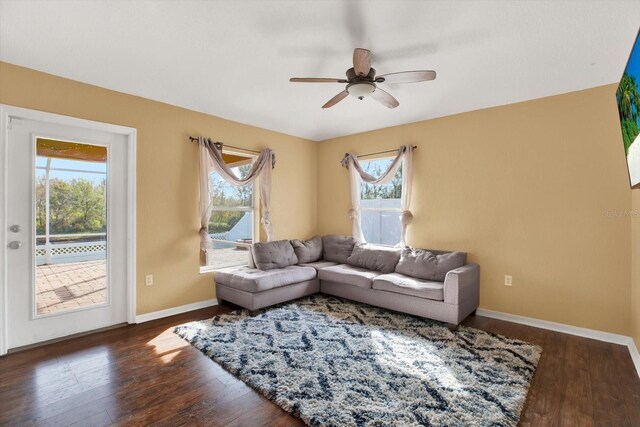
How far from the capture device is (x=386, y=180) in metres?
4.70

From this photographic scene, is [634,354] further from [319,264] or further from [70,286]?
[70,286]

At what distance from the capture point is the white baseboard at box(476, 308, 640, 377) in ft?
9.18

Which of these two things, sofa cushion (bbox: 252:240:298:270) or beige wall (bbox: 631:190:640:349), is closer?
beige wall (bbox: 631:190:640:349)

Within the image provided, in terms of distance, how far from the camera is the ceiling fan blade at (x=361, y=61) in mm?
2413

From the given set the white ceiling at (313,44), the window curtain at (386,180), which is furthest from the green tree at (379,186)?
the white ceiling at (313,44)

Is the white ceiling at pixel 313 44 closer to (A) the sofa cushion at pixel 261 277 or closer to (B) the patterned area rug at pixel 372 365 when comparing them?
(A) the sofa cushion at pixel 261 277

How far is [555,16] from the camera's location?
7.00 feet

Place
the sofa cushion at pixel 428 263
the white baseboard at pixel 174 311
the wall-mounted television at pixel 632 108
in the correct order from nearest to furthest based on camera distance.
Result: the wall-mounted television at pixel 632 108
the white baseboard at pixel 174 311
the sofa cushion at pixel 428 263

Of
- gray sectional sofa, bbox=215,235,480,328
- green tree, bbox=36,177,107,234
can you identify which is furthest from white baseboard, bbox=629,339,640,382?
green tree, bbox=36,177,107,234

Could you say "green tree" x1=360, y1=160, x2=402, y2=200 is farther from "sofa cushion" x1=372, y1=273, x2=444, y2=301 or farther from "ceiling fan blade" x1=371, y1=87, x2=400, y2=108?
"ceiling fan blade" x1=371, y1=87, x2=400, y2=108

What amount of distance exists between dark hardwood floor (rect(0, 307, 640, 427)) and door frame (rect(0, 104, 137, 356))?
45 cm

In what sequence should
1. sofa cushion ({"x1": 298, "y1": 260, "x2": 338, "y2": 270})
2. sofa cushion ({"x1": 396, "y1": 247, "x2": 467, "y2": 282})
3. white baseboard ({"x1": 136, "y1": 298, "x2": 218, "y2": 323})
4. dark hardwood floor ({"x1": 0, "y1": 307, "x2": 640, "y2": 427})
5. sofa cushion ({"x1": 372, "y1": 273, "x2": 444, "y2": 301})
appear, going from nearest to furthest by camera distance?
dark hardwood floor ({"x1": 0, "y1": 307, "x2": 640, "y2": 427}) < sofa cushion ({"x1": 372, "y1": 273, "x2": 444, "y2": 301}) < white baseboard ({"x1": 136, "y1": 298, "x2": 218, "y2": 323}) < sofa cushion ({"x1": 396, "y1": 247, "x2": 467, "y2": 282}) < sofa cushion ({"x1": 298, "y1": 260, "x2": 338, "y2": 270})

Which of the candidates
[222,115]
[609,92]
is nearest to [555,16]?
[609,92]

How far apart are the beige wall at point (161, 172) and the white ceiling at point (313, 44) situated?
0.18 meters
